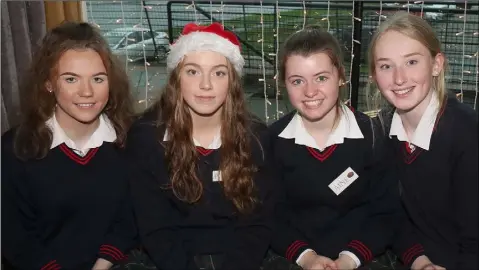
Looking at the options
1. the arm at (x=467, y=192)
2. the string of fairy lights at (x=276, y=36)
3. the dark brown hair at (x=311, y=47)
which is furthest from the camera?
the string of fairy lights at (x=276, y=36)

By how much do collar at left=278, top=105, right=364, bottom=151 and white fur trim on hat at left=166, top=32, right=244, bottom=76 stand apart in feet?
0.84

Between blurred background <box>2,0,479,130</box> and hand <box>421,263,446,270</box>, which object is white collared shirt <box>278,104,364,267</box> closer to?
hand <box>421,263,446,270</box>

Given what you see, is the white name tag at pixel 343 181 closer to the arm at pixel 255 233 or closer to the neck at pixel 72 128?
the arm at pixel 255 233

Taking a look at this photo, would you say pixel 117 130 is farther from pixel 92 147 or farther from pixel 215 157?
pixel 215 157

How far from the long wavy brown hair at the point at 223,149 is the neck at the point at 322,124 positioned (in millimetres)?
176

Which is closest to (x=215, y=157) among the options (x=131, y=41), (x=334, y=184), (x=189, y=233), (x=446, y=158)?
(x=189, y=233)

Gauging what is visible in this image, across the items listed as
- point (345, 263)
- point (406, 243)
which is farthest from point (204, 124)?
point (406, 243)

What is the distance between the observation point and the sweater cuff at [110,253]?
4.95 feet

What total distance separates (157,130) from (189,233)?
0.32 m

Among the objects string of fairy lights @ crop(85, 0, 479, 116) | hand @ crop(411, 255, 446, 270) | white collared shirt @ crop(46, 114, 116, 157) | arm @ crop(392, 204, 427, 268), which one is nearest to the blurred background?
string of fairy lights @ crop(85, 0, 479, 116)

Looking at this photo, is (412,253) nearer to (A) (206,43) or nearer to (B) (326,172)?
(B) (326,172)

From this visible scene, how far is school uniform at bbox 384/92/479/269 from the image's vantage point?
138cm

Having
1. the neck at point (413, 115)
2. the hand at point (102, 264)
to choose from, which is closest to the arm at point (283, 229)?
the neck at point (413, 115)

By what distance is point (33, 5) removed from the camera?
6.00ft
